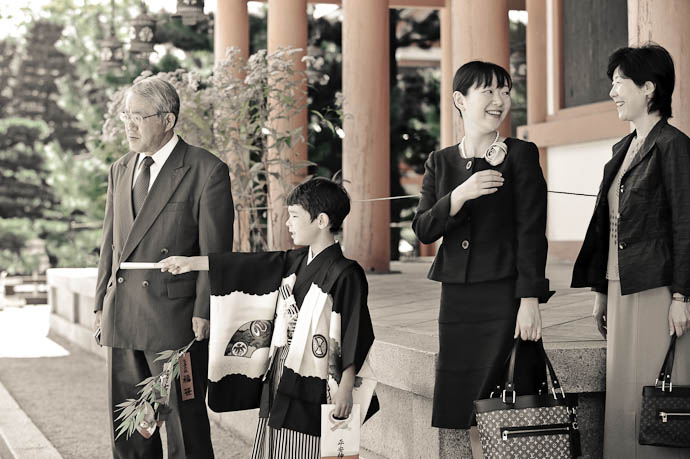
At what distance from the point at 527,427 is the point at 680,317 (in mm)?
670

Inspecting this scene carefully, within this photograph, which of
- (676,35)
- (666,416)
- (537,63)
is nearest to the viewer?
(666,416)

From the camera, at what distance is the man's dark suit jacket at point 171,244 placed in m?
3.81

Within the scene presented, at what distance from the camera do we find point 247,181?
26.1ft

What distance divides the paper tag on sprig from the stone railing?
0.92 m

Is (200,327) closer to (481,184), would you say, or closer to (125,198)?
(125,198)

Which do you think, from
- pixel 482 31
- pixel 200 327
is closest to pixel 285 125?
pixel 482 31

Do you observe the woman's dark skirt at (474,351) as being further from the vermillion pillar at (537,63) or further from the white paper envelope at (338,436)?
the vermillion pillar at (537,63)

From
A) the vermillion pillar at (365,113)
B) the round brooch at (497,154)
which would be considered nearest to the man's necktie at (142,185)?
the round brooch at (497,154)

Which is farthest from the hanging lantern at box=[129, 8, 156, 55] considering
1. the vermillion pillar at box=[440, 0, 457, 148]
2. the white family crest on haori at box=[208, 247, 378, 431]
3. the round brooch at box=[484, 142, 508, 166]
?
the round brooch at box=[484, 142, 508, 166]

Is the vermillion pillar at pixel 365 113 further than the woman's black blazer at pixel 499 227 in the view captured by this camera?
Yes

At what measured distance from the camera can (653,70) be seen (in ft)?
11.2

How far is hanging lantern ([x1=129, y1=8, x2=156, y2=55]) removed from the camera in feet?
40.7

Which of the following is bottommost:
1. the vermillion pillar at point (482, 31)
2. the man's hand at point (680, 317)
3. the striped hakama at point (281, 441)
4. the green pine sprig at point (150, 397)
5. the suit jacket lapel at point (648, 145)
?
the striped hakama at point (281, 441)

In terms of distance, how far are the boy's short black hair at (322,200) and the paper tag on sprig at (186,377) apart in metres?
0.80
